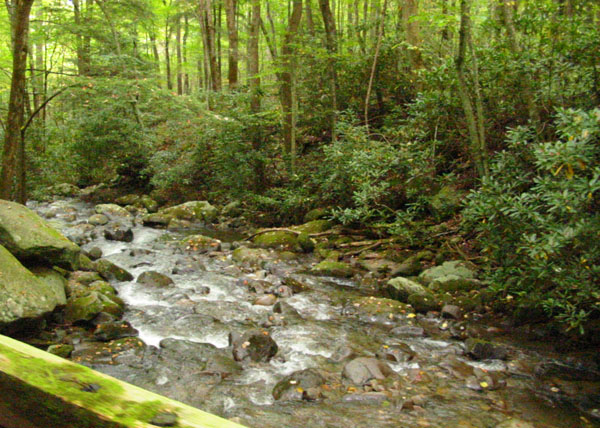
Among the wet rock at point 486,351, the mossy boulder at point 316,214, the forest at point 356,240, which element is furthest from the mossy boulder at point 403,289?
the mossy boulder at point 316,214

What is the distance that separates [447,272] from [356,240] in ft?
9.99

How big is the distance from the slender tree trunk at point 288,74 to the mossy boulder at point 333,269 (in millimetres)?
4682

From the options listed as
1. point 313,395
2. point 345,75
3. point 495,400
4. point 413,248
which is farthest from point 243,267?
point 345,75

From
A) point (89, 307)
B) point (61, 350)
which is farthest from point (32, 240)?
point (61, 350)

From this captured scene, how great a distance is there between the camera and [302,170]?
1291 cm

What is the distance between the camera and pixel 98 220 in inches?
523

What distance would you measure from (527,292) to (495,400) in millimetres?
1624

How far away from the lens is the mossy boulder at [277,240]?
10.8 meters

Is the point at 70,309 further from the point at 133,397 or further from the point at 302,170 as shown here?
the point at 302,170

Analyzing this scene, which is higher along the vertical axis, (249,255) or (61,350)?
(61,350)

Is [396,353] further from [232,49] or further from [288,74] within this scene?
[232,49]

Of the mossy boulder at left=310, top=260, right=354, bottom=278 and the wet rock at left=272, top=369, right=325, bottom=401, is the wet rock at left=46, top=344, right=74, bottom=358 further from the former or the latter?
the mossy boulder at left=310, top=260, right=354, bottom=278

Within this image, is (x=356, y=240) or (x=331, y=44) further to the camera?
(x=331, y=44)

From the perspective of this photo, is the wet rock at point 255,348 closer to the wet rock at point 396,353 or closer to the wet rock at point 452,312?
the wet rock at point 396,353
